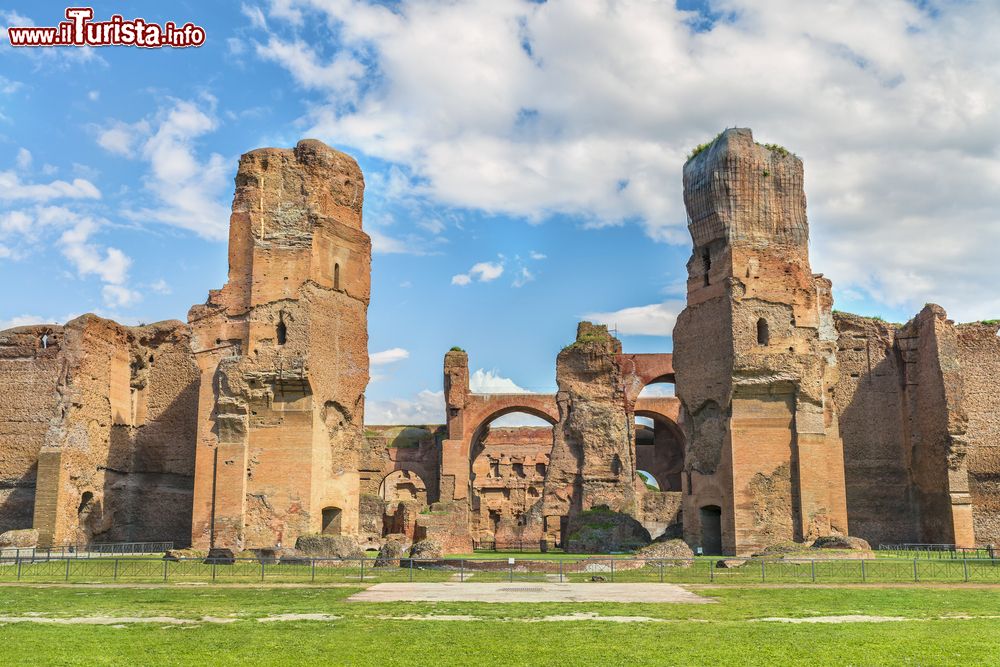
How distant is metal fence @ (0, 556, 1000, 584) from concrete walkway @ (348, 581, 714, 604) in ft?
2.99

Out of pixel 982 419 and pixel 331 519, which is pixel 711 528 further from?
pixel 331 519

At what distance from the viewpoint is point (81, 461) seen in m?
25.1

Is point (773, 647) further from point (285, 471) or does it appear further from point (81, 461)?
point (81, 461)

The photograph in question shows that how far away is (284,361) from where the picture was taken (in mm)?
24016

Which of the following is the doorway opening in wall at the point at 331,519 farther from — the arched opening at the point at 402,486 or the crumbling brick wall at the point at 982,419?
the arched opening at the point at 402,486

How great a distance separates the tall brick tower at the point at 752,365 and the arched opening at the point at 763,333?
0.12 ft

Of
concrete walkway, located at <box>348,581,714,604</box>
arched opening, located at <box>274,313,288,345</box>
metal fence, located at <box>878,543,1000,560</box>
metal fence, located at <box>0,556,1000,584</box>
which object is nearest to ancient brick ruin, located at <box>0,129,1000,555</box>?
arched opening, located at <box>274,313,288,345</box>

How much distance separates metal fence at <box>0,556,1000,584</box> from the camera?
15.9m

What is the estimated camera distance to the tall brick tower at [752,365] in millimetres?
24078

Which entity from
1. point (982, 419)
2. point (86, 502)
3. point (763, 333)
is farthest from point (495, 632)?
point (982, 419)

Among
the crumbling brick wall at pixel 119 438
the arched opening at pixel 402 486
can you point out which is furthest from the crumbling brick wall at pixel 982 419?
the arched opening at pixel 402 486

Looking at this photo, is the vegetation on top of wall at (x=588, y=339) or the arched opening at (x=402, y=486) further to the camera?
the arched opening at (x=402, y=486)

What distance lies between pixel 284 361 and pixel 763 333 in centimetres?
1260

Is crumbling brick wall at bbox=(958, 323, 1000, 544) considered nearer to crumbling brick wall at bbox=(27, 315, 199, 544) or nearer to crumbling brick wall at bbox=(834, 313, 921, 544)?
crumbling brick wall at bbox=(834, 313, 921, 544)
